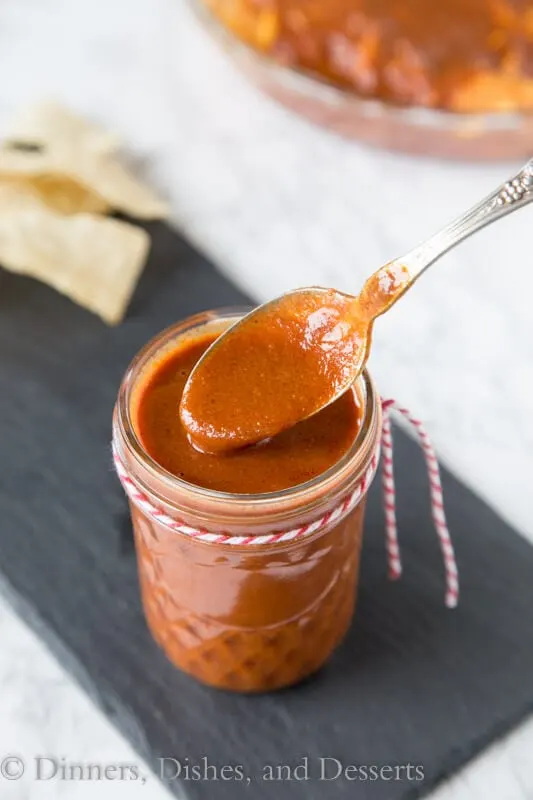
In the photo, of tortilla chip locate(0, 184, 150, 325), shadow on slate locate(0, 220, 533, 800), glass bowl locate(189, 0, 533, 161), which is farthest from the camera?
glass bowl locate(189, 0, 533, 161)

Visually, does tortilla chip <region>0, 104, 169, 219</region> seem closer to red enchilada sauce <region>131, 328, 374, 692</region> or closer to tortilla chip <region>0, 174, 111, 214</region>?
tortilla chip <region>0, 174, 111, 214</region>

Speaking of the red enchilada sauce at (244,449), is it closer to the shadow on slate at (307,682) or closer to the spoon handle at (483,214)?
the spoon handle at (483,214)

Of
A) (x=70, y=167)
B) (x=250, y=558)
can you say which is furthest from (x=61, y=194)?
(x=250, y=558)

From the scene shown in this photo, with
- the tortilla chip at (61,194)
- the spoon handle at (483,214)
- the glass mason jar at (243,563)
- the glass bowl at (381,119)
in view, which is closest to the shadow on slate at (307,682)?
the glass mason jar at (243,563)

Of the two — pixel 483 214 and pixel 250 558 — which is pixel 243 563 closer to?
pixel 250 558

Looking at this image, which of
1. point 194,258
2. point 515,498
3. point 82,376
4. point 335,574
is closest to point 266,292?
point 194,258

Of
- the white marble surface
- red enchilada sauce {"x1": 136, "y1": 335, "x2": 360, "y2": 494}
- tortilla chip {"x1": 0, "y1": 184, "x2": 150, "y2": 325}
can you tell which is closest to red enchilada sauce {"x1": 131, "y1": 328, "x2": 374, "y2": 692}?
red enchilada sauce {"x1": 136, "y1": 335, "x2": 360, "y2": 494}

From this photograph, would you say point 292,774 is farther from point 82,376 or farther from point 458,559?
point 82,376
